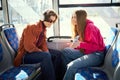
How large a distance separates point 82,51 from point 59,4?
1.04m

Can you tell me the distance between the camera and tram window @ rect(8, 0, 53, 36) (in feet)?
10.7

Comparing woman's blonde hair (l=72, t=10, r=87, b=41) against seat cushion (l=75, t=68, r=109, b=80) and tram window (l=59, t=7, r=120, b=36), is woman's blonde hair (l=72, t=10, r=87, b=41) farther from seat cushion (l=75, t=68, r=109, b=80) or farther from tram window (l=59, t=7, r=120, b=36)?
tram window (l=59, t=7, r=120, b=36)

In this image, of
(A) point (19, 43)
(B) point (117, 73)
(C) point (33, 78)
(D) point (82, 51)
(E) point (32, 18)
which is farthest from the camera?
(E) point (32, 18)

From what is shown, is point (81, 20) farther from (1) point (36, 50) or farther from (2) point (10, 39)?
(2) point (10, 39)

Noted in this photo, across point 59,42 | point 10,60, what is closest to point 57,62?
point 59,42

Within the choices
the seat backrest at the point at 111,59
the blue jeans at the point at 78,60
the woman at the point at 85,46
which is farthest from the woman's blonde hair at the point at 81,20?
the seat backrest at the point at 111,59

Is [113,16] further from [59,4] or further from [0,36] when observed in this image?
[0,36]

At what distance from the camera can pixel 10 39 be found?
2.63m

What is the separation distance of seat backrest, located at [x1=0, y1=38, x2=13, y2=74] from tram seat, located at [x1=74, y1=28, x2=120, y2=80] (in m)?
0.95

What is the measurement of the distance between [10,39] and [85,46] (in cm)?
102

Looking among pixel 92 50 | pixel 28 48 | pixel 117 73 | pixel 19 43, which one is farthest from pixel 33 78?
pixel 117 73

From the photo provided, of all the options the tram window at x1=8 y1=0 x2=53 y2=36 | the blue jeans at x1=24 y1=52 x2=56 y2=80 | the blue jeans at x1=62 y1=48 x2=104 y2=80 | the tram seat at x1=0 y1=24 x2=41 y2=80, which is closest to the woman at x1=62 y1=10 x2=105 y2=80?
the blue jeans at x1=62 y1=48 x2=104 y2=80

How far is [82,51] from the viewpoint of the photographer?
99.3 inches

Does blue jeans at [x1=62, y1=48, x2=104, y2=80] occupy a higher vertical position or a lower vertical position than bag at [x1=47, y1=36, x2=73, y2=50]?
lower
